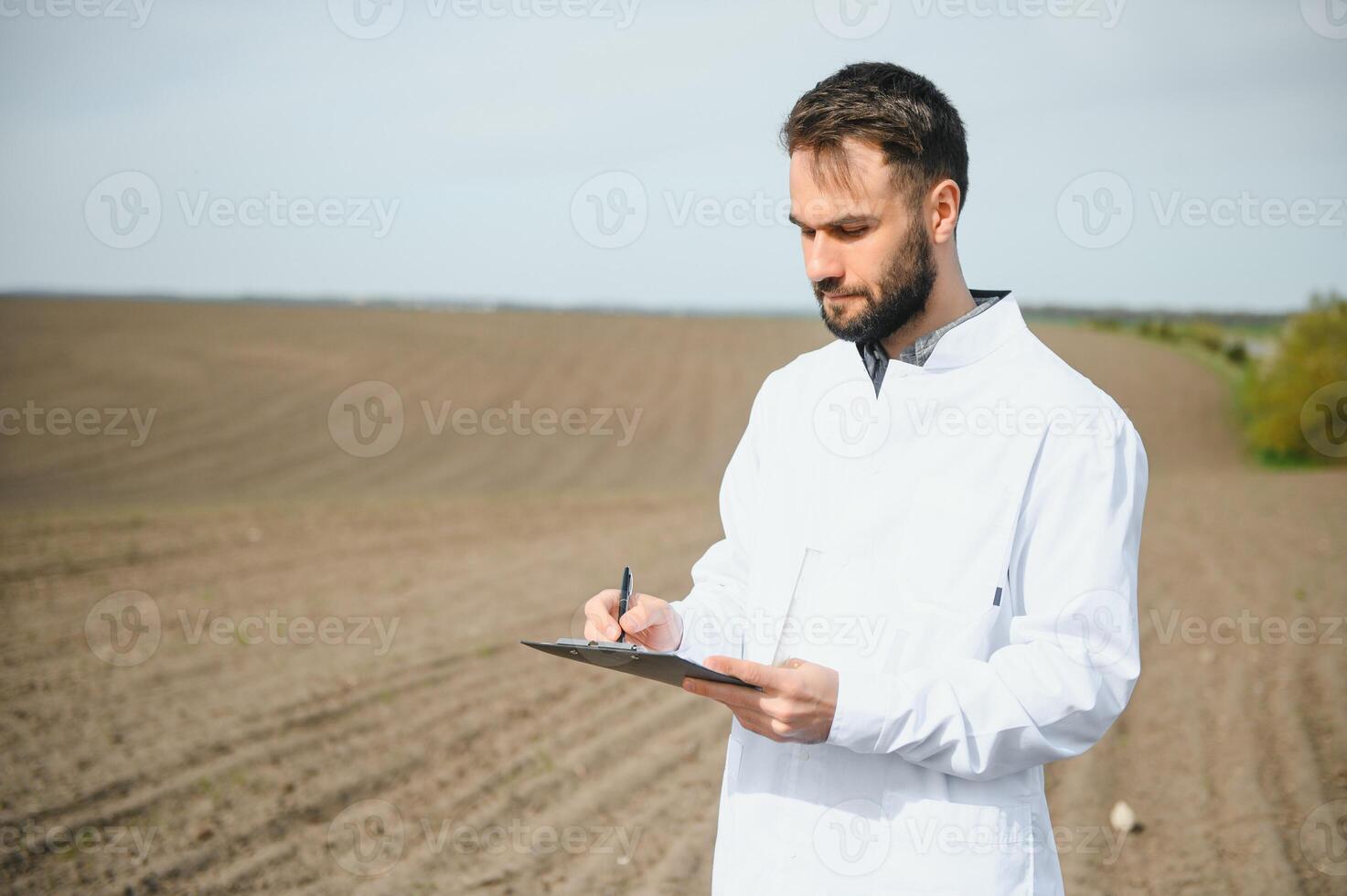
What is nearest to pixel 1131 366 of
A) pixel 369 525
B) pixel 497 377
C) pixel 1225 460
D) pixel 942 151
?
pixel 1225 460

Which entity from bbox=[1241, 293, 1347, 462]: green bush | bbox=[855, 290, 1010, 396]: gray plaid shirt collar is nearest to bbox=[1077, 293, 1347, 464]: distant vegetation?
bbox=[1241, 293, 1347, 462]: green bush

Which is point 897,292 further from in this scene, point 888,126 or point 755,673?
point 755,673

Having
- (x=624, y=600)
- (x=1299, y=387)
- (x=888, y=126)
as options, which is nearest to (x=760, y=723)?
(x=624, y=600)

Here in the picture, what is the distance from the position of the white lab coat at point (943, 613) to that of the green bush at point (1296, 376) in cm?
1914

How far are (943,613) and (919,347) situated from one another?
0.49 metres

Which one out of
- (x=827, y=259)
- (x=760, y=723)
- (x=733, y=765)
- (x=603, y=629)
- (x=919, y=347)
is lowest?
(x=733, y=765)

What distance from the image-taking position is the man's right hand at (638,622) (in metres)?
2.05

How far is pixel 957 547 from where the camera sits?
1796mm

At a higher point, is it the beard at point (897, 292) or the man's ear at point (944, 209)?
the man's ear at point (944, 209)

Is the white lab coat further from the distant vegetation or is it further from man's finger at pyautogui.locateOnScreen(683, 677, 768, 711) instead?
the distant vegetation

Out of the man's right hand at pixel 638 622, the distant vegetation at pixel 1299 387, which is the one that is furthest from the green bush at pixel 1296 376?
the man's right hand at pixel 638 622

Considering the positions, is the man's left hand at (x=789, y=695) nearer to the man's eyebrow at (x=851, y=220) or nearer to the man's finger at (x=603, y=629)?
the man's finger at (x=603, y=629)

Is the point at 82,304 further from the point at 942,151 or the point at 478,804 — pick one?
the point at 942,151

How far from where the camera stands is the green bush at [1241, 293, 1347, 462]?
60.1 feet
